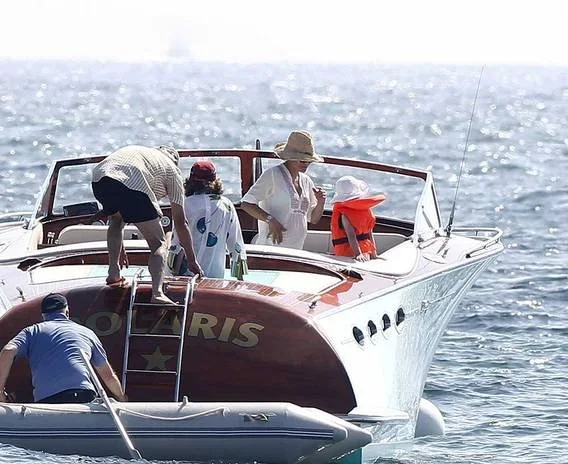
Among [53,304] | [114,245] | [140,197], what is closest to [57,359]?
[53,304]

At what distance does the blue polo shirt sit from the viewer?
9086 mm

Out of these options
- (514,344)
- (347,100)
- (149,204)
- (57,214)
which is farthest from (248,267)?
(347,100)

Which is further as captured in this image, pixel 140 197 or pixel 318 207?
pixel 318 207

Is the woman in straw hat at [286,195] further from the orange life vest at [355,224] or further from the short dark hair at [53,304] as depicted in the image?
Result: the short dark hair at [53,304]

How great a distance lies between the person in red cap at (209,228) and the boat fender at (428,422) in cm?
249

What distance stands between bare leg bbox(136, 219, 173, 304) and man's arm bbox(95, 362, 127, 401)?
0.60m

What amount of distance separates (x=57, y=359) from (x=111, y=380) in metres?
0.35

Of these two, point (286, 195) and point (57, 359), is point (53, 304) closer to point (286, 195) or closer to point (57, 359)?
point (57, 359)

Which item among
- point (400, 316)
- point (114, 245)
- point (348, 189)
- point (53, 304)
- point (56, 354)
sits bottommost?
point (400, 316)

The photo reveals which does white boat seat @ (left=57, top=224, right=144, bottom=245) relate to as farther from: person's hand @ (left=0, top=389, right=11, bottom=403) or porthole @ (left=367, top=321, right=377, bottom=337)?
person's hand @ (left=0, top=389, right=11, bottom=403)

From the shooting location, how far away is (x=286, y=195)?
12023mm

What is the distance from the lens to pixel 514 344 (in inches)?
612

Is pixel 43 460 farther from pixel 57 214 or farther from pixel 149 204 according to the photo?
pixel 57 214

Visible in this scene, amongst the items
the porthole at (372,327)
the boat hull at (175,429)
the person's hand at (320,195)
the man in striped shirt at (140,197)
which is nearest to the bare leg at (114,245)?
the man in striped shirt at (140,197)
